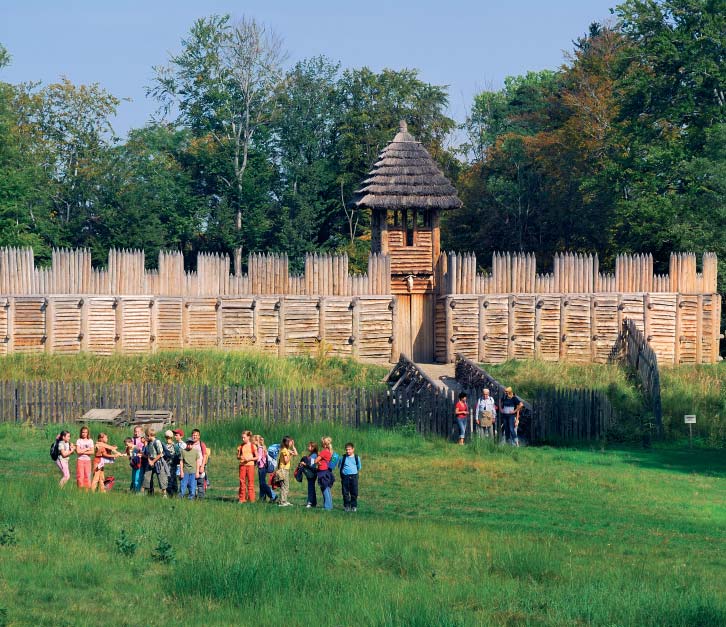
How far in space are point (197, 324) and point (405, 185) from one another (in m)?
8.82

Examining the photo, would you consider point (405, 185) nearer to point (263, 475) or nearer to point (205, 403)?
point (205, 403)

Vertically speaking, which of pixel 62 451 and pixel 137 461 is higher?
pixel 62 451

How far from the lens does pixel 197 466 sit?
23203 millimetres

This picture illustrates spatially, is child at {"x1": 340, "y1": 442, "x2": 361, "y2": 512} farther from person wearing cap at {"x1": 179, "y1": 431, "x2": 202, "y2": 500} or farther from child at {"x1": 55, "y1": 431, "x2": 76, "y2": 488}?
child at {"x1": 55, "y1": 431, "x2": 76, "y2": 488}

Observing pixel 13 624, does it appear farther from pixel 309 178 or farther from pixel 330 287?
pixel 309 178

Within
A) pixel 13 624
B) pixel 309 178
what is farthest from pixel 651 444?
pixel 309 178

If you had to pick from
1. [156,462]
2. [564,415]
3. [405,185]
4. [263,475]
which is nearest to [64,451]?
[156,462]

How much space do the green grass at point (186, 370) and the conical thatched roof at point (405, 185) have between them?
723cm

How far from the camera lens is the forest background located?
50.0 metres

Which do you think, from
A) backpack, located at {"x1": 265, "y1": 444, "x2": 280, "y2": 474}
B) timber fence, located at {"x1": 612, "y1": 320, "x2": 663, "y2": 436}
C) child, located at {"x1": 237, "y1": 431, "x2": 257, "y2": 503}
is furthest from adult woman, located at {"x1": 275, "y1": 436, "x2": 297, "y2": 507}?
timber fence, located at {"x1": 612, "y1": 320, "x2": 663, "y2": 436}

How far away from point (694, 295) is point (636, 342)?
14.6 ft

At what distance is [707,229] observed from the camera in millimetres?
45844

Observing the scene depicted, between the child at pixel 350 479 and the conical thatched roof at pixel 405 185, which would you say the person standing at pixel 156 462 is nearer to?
the child at pixel 350 479

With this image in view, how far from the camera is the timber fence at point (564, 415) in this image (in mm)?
31328
